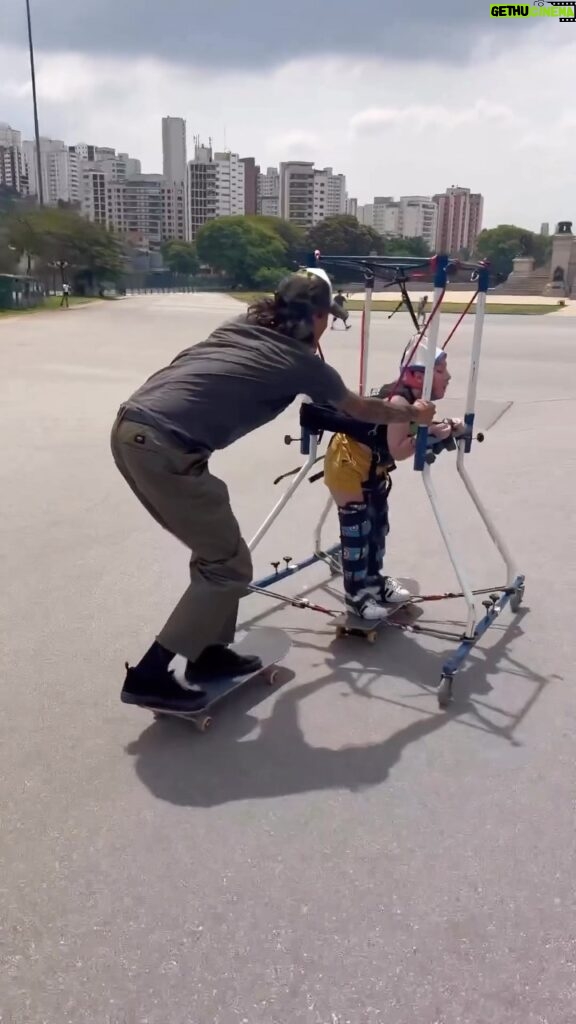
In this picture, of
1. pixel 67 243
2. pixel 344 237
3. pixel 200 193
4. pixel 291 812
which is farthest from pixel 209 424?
pixel 200 193

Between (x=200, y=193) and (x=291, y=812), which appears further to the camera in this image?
(x=200, y=193)

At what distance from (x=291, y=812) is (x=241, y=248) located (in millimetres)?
90200

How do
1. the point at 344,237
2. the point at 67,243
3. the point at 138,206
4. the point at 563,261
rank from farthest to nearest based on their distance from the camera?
the point at 138,206 < the point at 344,237 < the point at 563,261 < the point at 67,243

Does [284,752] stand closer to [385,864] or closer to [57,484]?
[385,864]

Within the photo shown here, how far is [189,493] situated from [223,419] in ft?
1.01

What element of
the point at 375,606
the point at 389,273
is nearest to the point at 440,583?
the point at 375,606

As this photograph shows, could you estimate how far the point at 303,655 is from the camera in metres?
4.05

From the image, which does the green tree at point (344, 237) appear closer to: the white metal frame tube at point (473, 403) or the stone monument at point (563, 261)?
the stone monument at point (563, 261)

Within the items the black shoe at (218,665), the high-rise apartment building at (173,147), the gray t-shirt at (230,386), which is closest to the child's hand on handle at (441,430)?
the gray t-shirt at (230,386)

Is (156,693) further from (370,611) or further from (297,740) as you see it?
(370,611)

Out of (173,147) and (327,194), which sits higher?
(173,147)

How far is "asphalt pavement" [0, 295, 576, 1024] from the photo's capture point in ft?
7.04

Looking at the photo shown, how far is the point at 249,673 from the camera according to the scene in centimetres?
→ 358

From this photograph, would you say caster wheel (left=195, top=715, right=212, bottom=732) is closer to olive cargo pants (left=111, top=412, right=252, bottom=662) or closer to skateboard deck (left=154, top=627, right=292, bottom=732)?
skateboard deck (left=154, top=627, right=292, bottom=732)
